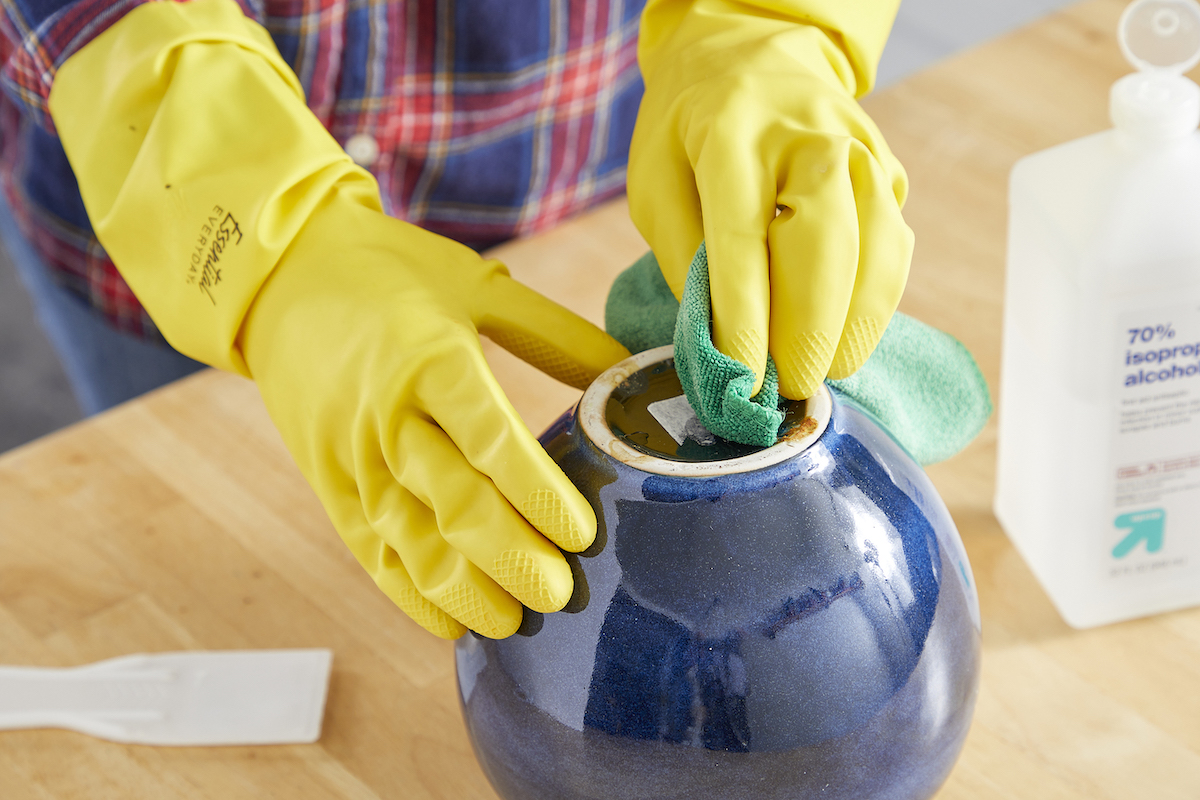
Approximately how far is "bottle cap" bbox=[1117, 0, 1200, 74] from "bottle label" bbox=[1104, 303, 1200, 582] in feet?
0.39

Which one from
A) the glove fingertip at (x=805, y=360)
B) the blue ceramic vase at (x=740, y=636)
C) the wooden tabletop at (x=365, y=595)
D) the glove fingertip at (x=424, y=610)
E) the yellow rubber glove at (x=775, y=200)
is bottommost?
the wooden tabletop at (x=365, y=595)

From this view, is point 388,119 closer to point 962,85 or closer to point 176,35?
point 176,35

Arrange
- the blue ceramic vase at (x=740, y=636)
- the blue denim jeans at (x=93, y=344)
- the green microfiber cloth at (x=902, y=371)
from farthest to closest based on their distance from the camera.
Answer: the blue denim jeans at (x=93, y=344), the green microfiber cloth at (x=902, y=371), the blue ceramic vase at (x=740, y=636)

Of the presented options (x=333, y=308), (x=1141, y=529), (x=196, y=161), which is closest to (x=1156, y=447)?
(x=1141, y=529)

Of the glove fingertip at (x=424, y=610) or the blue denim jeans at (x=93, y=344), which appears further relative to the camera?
the blue denim jeans at (x=93, y=344)

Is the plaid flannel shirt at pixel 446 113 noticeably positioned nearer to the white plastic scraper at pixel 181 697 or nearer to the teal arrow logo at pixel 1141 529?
the white plastic scraper at pixel 181 697

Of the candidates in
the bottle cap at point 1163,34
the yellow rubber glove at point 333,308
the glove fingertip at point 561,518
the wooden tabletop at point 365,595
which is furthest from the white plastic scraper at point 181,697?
the bottle cap at point 1163,34

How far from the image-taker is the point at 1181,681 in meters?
0.59

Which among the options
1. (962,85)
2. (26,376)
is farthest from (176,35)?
(26,376)

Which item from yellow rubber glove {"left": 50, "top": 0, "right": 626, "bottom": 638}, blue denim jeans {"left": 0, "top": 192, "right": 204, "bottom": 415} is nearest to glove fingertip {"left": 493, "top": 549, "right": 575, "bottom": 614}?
yellow rubber glove {"left": 50, "top": 0, "right": 626, "bottom": 638}

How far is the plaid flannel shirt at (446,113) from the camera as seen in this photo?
35.3 inches

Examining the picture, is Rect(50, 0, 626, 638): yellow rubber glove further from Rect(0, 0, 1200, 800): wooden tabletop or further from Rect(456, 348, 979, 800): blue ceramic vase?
Rect(0, 0, 1200, 800): wooden tabletop

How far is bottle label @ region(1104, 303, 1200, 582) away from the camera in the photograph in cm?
55

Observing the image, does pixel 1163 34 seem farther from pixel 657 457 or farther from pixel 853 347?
pixel 657 457
